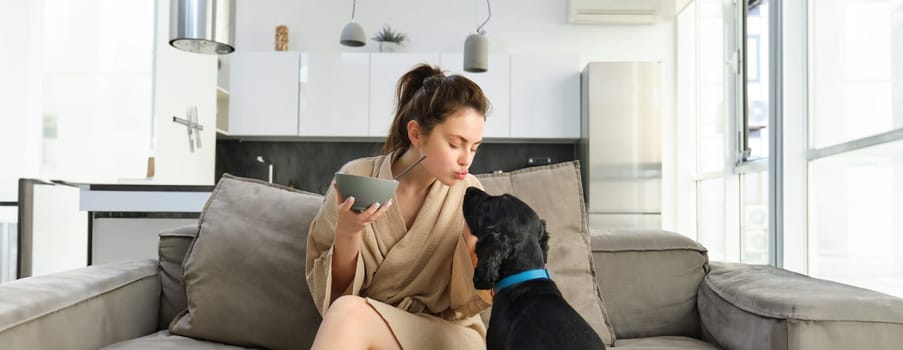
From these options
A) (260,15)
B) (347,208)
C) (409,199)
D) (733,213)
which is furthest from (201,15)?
(260,15)

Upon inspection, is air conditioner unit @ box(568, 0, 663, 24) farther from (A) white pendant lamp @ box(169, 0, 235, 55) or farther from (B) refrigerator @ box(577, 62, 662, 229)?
(A) white pendant lamp @ box(169, 0, 235, 55)

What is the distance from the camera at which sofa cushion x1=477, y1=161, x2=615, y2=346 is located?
182 cm

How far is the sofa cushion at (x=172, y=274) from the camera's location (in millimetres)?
1975

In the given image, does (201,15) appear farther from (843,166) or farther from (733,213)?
(733,213)

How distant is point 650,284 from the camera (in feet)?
6.54

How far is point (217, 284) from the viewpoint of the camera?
5.95ft

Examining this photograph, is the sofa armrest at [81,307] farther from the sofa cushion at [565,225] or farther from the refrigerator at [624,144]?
the refrigerator at [624,144]

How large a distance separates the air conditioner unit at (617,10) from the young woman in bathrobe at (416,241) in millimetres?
4025

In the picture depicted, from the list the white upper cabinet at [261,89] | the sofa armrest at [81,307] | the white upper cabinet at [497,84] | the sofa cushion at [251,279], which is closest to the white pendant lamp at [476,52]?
the white upper cabinet at [497,84]

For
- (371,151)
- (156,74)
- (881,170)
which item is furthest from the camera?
(371,151)

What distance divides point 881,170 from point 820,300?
4.15 feet

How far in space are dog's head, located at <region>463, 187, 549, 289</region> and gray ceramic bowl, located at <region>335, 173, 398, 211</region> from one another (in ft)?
0.86

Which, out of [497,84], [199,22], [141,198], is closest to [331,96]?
[497,84]

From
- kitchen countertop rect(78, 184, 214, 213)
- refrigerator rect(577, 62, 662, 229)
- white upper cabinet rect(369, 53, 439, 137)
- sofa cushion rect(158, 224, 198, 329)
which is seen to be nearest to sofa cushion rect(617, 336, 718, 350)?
sofa cushion rect(158, 224, 198, 329)
